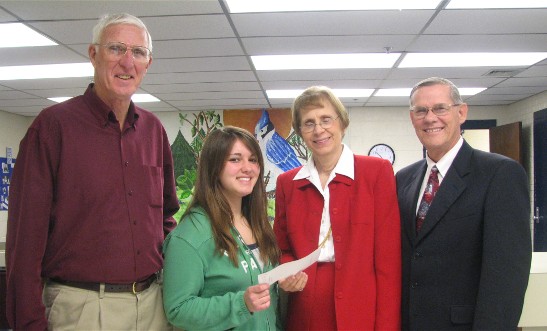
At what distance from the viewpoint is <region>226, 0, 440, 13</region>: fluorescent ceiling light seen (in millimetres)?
3639

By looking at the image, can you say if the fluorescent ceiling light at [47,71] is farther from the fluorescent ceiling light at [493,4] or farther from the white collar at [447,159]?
the white collar at [447,159]

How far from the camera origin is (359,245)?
1824 millimetres

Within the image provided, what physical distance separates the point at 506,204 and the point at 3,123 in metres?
8.99

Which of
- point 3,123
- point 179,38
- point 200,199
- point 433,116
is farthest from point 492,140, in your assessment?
point 3,123

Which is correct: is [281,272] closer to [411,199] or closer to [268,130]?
[411,199]

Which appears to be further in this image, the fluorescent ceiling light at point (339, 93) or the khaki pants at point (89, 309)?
the fluorescent ceiling light at point (339, 93)

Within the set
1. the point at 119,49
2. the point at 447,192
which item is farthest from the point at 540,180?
the point at 119,49

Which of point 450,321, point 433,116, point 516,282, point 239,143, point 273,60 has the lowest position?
point 450,321

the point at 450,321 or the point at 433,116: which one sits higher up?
the point at 433,116

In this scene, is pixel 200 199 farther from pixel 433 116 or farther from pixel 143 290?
pixel 433 116

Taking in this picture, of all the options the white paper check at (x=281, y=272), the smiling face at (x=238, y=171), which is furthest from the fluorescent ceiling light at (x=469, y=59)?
the white paper check at (x=281, y=272)

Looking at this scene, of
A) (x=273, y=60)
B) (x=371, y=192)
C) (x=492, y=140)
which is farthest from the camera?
(x=492, y=140)

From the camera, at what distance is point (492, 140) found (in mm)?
8328

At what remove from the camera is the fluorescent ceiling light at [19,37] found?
13.5 ft
